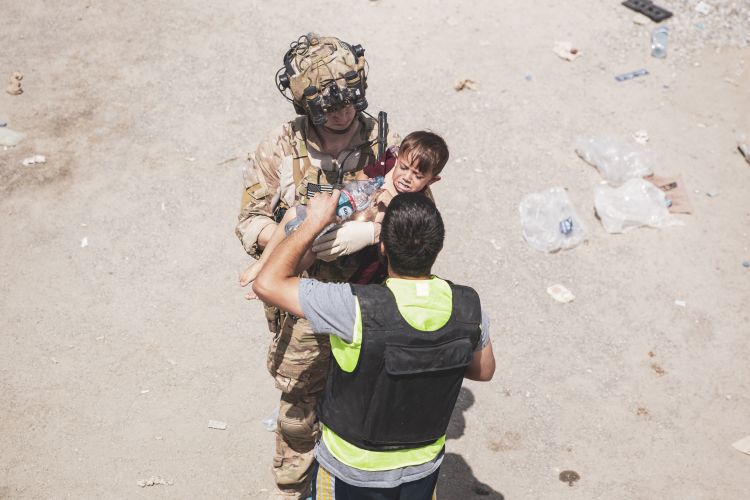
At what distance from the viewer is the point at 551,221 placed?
20.4 feet

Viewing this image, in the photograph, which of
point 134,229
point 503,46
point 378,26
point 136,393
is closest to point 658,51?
point 503,46

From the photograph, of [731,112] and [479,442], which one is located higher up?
[731,112]

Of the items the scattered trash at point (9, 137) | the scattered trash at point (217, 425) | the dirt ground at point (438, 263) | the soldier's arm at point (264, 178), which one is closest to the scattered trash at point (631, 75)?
the dirt ground at point (438, 263)

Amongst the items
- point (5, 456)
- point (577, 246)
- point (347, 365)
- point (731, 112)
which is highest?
point (347, 365)

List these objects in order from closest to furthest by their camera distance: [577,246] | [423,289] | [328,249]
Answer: [423,289], [328,249], [577,246]

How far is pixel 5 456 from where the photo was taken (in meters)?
4.52

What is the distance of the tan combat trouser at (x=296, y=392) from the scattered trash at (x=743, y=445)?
9.29 ft

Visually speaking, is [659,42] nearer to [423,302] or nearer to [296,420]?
[296,420]

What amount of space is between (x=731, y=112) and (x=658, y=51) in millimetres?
1071

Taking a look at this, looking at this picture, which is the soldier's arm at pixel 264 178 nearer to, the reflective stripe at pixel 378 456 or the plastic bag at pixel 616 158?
the reflective stripe at pixel 378 456

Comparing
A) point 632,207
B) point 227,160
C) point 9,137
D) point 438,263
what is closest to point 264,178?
point 438,263

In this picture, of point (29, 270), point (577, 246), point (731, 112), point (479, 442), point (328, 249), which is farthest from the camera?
point (731, 112)

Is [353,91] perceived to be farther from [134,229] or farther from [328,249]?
[134,229]

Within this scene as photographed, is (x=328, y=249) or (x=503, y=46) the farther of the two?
(x=503, y=46)
